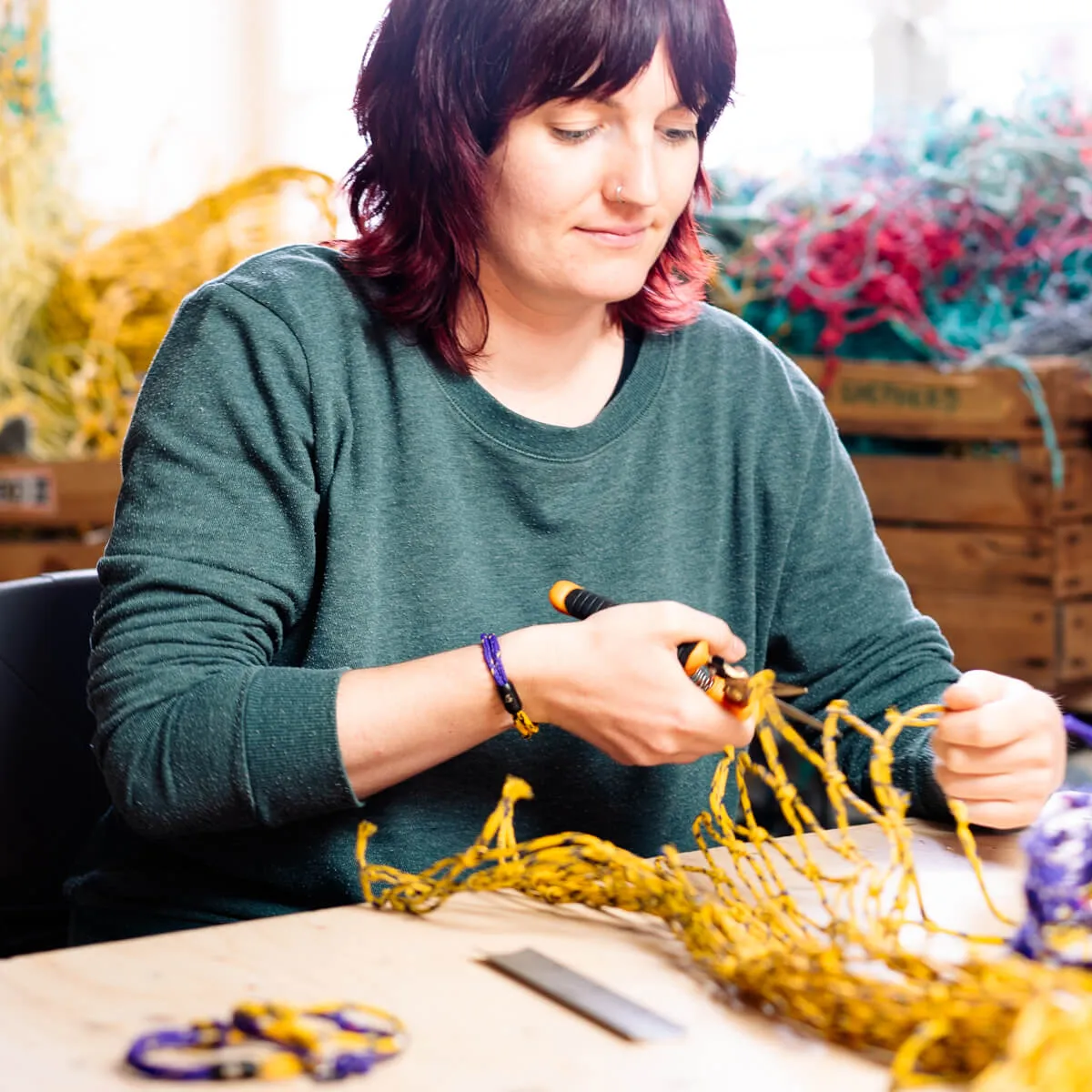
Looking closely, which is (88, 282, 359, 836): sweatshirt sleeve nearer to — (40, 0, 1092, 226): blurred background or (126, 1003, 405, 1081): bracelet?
(126, 1003, 405, 1081): bracelet

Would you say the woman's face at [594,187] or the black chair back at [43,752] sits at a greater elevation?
the woman's face at [594,187]

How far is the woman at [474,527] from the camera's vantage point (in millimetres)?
908

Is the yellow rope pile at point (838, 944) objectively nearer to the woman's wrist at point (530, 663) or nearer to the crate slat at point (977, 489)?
the woman's wrist at point (530, 663)

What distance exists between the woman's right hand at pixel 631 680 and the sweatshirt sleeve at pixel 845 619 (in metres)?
0.30

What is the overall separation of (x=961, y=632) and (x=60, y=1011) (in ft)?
5.45

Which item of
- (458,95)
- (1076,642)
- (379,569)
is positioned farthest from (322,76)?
(379,569)

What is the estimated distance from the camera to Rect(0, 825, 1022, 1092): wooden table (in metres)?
0.61

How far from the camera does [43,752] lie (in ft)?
3.82

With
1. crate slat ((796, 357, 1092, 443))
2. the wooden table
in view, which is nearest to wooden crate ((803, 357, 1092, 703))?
crate slat ((796, 357, 1092, 443))

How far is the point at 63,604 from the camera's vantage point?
1.17 meters

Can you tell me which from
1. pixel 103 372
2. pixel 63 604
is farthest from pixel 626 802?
pixel 103 372

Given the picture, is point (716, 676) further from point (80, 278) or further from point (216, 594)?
→ point (80, 278)

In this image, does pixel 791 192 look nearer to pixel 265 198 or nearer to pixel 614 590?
pixel 265 198

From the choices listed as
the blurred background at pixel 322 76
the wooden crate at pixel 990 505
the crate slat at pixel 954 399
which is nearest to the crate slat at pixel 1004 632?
the wooden crate at pixel 990 505
